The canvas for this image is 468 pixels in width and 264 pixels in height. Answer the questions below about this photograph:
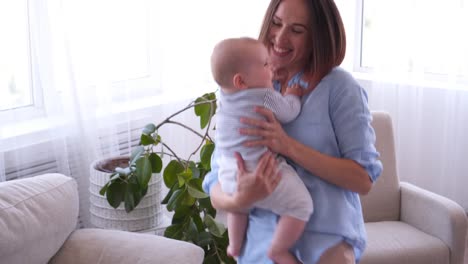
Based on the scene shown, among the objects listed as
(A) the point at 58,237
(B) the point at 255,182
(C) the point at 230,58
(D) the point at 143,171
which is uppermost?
(C) the point at 230,58

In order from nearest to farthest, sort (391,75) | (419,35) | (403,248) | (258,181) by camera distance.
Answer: (258,181), (403,248), (419,35), (391,75)

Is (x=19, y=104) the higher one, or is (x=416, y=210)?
(x=19, y=104)

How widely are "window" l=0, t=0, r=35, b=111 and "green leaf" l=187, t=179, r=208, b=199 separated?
2.39 feet

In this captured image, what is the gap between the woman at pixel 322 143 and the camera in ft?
4.10

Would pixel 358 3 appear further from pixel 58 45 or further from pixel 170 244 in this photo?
pixel 170 244

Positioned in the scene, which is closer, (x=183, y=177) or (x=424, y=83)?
(x=183, y=177)

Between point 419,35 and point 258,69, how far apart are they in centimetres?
241

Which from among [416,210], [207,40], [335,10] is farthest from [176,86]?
[335,10]

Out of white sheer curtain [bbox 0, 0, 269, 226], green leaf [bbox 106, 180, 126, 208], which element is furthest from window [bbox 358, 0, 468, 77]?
green leaf [bbox 106, 180, 126, 208]

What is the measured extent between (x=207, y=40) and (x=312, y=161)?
2026mm

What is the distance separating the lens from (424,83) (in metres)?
3.50

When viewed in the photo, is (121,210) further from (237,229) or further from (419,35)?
(419,35)

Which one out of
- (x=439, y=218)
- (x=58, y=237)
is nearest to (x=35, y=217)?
(x=58, y=237)

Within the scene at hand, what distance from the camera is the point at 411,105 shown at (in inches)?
140
